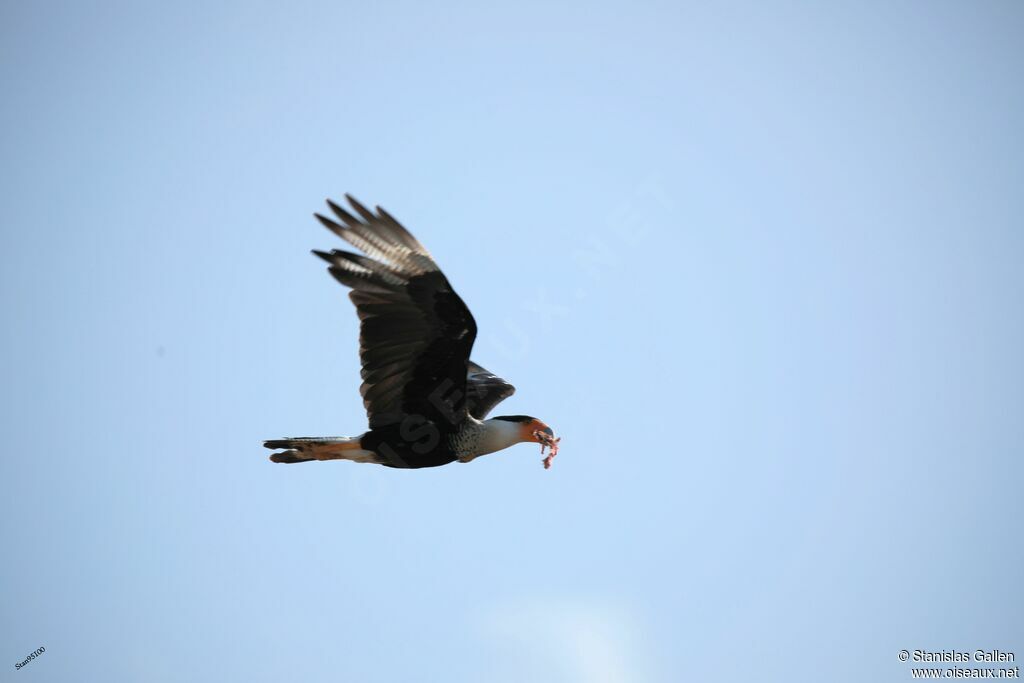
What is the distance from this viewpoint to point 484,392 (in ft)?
35.4

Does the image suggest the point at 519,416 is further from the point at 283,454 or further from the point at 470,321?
the point at 283,454

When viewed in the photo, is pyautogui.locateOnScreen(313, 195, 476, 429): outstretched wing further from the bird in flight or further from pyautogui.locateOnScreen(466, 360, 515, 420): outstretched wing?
pyautogui.locateOnScreen(466, 360, 515, 420): outstretched wing

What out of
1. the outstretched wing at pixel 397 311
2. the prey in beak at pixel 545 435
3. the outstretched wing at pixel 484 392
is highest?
the outstretched wing at pixel 397 311

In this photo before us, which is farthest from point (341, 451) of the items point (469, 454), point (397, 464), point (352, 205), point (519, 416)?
point (352, 205)

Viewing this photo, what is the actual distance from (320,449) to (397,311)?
5.74 feet

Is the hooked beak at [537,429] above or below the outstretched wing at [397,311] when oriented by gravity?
below

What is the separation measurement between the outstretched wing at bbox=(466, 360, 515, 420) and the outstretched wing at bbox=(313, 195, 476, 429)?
4.81 ft

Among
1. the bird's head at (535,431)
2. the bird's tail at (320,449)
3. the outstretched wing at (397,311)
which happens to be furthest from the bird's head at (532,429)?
the bird's tail at (320,449)

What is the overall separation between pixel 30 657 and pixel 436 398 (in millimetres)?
9419

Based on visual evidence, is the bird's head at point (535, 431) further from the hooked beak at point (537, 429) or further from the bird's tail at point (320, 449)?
the bird's tail at point (320, 449)

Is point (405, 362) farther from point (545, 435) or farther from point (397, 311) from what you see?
point (545, 435)

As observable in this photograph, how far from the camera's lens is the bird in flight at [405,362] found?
873 cm

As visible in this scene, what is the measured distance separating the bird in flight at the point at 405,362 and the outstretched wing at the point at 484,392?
3.24 ft

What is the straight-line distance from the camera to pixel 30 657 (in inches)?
547
